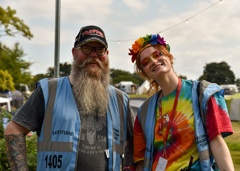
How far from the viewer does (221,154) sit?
1872mm

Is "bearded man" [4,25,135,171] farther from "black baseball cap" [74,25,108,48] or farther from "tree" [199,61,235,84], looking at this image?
"tree" [199,61,235,84]

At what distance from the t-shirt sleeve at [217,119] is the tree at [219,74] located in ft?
239

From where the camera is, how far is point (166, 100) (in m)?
2.28

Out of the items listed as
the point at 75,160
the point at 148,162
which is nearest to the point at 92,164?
the point at 75,160

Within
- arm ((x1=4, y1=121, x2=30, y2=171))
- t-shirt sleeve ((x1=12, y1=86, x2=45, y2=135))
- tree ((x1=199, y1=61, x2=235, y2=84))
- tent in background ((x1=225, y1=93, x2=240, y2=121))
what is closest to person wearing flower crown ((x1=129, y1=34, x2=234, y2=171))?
t-shirt sleeve ((x1=12, y1=86, x2=45, y2=135))

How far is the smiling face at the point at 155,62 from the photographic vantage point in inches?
88.7

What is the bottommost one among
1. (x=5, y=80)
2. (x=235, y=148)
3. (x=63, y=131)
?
(x=235, y=148)

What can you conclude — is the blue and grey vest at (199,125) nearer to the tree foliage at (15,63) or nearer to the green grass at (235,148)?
the green grass at (235,148)

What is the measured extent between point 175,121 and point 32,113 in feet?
4.16

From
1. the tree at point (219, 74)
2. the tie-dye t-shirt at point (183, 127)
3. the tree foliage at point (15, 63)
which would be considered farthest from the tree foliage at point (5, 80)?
the tree at point (219, 74)

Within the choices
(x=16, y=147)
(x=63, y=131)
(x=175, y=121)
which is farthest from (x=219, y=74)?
(x=16, y=147)

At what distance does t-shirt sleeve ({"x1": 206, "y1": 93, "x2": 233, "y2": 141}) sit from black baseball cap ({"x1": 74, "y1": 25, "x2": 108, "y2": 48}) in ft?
3.93

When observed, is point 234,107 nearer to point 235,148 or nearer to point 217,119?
point 235,148

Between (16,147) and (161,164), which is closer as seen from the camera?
(161,164)
